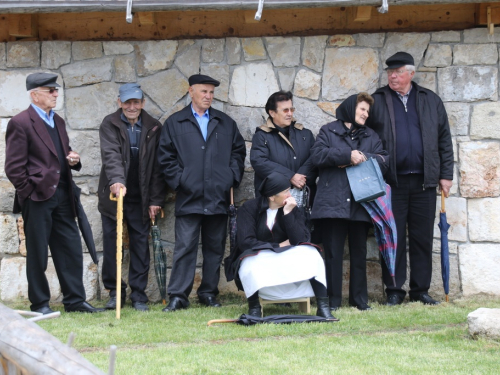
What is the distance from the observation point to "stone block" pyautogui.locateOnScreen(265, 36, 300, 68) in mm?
7008

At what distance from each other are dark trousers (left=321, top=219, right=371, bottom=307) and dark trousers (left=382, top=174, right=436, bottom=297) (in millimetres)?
322

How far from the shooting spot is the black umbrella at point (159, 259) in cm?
677

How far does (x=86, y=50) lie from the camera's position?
7055mm

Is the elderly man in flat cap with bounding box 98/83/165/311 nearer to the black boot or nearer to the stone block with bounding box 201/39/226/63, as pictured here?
the stone block with bounding box 201/39/226/63

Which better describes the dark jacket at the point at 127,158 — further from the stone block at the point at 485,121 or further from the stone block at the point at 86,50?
the stone block at the point at 485,121

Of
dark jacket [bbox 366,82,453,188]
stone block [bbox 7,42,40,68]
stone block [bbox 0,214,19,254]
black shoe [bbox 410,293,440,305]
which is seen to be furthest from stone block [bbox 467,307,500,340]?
stone block [bbox 7,42,40,68]

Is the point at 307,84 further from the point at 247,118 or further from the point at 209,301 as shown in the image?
the point at 209,301

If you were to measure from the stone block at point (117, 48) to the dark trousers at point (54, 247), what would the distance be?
1.40 m

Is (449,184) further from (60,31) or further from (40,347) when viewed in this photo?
(40,347)

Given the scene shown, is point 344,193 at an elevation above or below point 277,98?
below

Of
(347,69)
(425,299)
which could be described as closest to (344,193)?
(425,299)

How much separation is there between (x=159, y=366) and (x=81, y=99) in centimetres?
322

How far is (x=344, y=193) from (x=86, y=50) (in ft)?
8.28

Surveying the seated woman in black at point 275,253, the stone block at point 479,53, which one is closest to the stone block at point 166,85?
the seated woman in black at point 275,253
